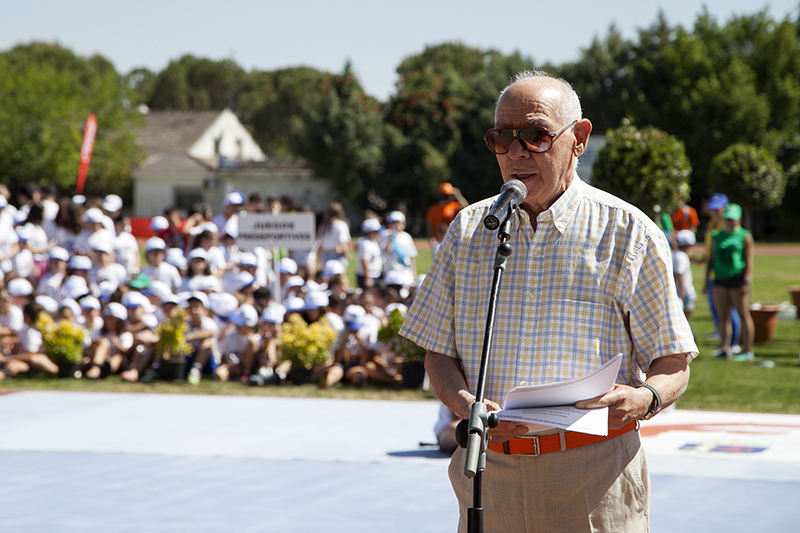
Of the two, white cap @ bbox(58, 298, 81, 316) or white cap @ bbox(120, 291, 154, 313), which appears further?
white cap @ bbox(58, 298, 81, 316)

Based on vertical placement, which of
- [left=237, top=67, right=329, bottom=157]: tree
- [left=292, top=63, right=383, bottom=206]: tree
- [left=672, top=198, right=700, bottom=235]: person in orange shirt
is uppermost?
[left=237, top=67, right=329, bottom=157]: tree

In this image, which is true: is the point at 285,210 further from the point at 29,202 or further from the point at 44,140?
the point at 44,140

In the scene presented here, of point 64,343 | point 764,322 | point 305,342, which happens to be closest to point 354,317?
point 305,342

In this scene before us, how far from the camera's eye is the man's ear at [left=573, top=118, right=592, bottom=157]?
248cm

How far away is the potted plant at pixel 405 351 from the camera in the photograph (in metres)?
9.23

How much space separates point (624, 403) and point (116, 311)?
361 inches

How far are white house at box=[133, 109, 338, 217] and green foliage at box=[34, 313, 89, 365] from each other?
3594 centimetres

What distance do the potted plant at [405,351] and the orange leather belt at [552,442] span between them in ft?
22.0

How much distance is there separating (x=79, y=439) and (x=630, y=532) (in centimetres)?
582

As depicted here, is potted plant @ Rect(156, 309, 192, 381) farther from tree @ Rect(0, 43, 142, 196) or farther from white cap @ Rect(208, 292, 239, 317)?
tree @ Rect(0, 43, 142, 196)

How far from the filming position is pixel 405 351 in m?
9.31

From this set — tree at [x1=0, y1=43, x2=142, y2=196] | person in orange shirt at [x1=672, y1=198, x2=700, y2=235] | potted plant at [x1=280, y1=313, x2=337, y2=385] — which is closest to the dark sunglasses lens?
potted plant at [x1=280, y1=313, x2=337, y2=385]

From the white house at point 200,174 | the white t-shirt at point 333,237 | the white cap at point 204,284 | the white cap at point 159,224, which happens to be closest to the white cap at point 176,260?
the white cap at point 204,284

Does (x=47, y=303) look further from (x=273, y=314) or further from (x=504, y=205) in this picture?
(x=504, y=205)
